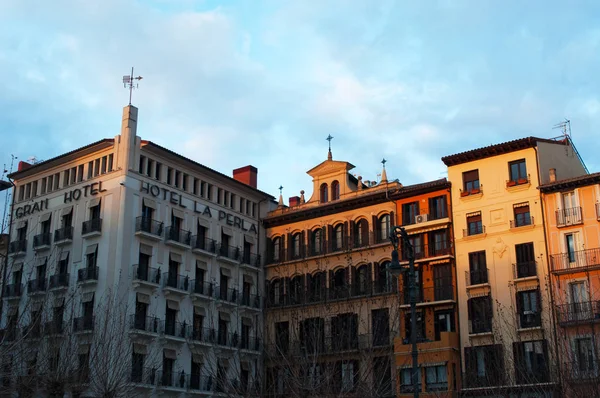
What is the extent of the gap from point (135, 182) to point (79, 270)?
6.37 metres

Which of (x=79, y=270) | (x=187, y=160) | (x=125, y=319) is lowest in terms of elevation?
(x=125, y=319)

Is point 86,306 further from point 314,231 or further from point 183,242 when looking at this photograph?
point 314,231

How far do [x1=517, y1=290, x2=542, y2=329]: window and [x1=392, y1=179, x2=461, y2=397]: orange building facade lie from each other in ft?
13.5

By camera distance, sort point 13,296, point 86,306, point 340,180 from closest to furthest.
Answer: point 86,306
point 13,296
point 340,180

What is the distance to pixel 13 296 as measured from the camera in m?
51.8

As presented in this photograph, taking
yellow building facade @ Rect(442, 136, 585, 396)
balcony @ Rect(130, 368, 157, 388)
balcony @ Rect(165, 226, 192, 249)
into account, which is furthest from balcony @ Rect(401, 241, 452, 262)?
balcony @ Rect(130, 368, 157, 388)

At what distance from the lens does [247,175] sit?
6050 centimetres

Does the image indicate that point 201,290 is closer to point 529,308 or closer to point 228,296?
point 228,296

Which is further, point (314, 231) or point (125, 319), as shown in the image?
point (314, 231)

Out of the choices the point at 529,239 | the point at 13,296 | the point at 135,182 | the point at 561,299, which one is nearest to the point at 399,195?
the point at 529,239

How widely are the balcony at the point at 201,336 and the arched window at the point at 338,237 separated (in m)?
10.3

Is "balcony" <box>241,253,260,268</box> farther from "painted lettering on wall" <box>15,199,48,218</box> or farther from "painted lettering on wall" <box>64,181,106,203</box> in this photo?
"painted lettering on wall" <box>15,199,48,218</box>

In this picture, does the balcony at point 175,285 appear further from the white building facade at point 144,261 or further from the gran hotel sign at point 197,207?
the gran hotel sign at point 197,207

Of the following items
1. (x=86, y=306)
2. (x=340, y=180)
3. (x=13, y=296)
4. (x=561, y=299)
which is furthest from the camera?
(x=340, y=180)
